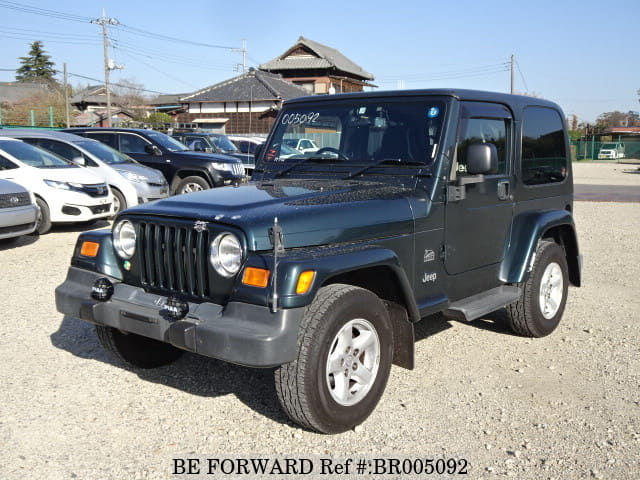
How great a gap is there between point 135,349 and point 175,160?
10.3m

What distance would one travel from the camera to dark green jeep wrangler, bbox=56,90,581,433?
3336 millimetres

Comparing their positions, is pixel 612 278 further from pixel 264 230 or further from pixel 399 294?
pixel 264 230

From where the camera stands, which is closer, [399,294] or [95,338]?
[399,294]

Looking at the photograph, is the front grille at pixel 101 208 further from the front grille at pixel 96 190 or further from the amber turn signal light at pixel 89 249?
the amber turn signal light at pixel 89 249

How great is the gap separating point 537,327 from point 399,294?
2.02 meters

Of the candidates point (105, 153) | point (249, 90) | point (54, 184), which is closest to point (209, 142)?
point (105, 153)

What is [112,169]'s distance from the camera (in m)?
12.5

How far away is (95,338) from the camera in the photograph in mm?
5367

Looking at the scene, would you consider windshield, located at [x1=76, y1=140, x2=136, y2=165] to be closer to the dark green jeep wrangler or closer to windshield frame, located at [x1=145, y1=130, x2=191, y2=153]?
windshield frame, located at [x1=145, y1=130, x2=191, y2=153]

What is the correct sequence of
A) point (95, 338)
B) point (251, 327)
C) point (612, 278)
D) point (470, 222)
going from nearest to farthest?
point (251, 327), point (470, 222), point (95, 338), point (612, 278)

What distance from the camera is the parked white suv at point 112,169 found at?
1218 cm

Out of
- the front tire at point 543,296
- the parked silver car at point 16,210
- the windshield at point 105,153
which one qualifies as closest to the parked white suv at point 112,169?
the windshield at point 105,153

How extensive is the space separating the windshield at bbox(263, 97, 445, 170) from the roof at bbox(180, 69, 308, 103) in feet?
127

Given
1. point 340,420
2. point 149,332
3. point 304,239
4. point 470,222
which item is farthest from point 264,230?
point 470,222
